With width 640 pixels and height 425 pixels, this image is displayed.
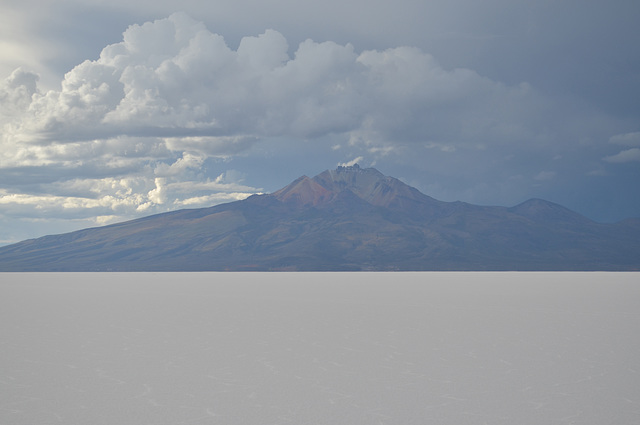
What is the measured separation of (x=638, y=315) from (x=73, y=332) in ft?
103

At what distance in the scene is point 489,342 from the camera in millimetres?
25828

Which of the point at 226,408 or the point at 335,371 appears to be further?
the point at 335,371

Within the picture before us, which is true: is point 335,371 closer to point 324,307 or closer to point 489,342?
point 489,342

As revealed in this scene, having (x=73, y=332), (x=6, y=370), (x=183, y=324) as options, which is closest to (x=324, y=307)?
(x=183, y=324)

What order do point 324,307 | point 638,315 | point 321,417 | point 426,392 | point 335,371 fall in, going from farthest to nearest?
1. point 324,307
2. point 638,315
3. point 335,371
4. point 426,392
5. point 321,417

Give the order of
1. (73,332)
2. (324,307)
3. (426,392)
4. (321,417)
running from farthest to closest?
(324,307), (73,332), (426,392), (321,417)

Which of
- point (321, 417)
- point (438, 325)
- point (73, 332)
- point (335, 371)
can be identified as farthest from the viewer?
point (438, 325)

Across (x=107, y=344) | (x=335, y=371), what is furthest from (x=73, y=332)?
(x=335, y=371)

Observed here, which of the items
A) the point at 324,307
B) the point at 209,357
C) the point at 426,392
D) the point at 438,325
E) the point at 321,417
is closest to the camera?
the point at 321,417

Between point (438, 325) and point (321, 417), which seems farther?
point (438, 325)

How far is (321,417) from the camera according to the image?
13898 mm

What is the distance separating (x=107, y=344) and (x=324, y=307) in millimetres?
22522

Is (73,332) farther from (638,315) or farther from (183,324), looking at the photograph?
(638,315)

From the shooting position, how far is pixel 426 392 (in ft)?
53.5
